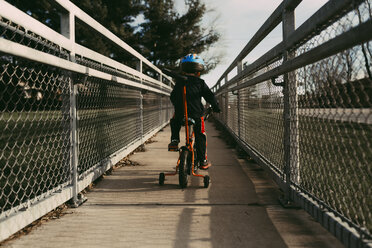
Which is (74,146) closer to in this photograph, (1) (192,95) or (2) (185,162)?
(2) (185,162)

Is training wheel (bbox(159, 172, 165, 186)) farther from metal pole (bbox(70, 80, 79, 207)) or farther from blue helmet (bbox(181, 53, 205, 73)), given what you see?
blue helmet (bbox(181, 53, 205, 73))

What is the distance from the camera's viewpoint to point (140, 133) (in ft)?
20.4

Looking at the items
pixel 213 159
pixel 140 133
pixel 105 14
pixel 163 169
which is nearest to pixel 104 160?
pixel 163 169

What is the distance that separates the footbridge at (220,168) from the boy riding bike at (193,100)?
1.48 ft

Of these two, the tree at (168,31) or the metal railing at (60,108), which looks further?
the tree at (168,31)

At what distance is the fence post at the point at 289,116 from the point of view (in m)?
2.74

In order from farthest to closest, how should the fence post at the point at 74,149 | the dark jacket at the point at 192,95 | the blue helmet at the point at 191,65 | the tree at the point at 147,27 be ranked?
the tree at the point at 147,27 → the blue helmet at the point at 191,65 → the dark jacket at the point at 192,95 → the fence post at the point at 74,149

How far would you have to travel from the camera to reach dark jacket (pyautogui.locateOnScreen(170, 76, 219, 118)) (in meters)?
3.69

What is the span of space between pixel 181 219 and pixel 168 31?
27817 millimetres

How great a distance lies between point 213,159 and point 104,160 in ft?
6.14

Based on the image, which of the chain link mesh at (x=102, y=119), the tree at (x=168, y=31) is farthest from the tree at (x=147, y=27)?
the chain link mesh at (x=102, y=119)

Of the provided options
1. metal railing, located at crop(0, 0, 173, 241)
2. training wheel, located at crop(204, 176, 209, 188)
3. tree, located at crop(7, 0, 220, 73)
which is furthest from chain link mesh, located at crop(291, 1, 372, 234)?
tree, located at crop(7, 0, 220, 73)

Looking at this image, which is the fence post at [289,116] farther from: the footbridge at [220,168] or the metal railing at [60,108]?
the metal railing at [60,108]

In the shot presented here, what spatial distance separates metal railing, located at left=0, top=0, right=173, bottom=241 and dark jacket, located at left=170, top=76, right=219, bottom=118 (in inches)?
30.7
